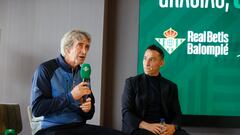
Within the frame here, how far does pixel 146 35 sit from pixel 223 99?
1.15 m

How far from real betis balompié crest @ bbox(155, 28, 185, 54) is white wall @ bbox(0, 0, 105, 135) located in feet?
2.40

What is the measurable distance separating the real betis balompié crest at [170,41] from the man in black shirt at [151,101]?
1.05 m

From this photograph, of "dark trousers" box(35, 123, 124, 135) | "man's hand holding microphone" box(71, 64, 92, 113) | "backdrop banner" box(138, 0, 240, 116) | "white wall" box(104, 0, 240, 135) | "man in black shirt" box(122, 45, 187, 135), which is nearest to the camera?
"man's hand holding microphone" box(71, 64, 92, 113)

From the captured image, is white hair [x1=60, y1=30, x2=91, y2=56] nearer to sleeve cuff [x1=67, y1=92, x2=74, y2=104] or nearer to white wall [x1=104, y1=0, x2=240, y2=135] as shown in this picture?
sleeve cuff [x1=67, y1=92, x2=74, y2=104]

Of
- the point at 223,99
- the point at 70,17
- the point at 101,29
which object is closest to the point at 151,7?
the point at 101,29

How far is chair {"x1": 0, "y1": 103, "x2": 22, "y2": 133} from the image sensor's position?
11.6 feet

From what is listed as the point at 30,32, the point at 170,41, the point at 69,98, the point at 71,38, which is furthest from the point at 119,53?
the point at 69,98

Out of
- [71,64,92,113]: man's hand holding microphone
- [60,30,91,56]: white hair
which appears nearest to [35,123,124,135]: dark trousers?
[71,64,92,113]: man's hand holding microphone

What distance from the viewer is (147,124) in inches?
120

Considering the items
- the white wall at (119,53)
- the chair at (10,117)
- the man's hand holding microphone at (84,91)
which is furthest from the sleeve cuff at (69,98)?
the white wall at (119,53)

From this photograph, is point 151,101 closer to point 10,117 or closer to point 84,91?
point 84,91

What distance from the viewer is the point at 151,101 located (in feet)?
10.4

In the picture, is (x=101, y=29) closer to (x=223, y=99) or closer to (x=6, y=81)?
(x=6, y=81)

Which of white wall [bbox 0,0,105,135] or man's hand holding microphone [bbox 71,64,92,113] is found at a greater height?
white wall [bbox 0,0,105,135]
